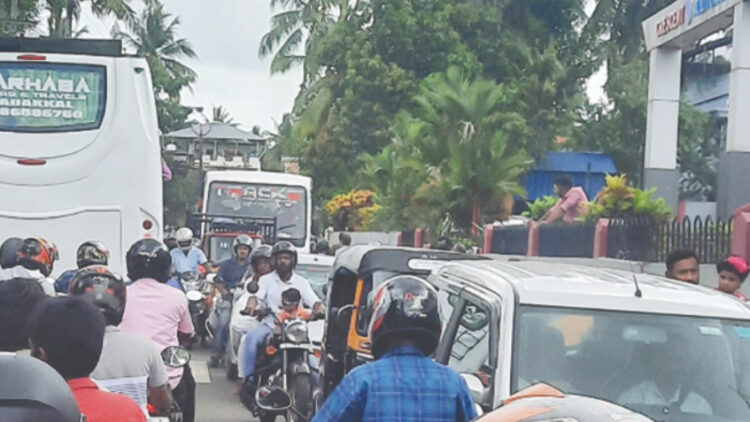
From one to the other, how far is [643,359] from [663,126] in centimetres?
1858

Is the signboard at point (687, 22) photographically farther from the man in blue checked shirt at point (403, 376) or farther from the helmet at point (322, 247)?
the man in blue checked shirt at point (403, 376)

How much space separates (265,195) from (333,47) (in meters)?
14.3

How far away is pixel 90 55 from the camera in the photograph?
14.5 meters

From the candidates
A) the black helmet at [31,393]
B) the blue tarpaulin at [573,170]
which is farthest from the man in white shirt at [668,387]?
the blue tarpaulin at [573,170]

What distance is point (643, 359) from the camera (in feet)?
18.8

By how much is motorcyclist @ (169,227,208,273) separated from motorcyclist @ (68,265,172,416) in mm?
11959

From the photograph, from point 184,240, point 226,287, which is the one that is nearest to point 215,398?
point 226,287

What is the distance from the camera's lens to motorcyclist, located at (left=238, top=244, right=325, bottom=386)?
10930mm

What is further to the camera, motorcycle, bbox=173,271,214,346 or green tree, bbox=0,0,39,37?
green tree, bbox=0,0,39,37

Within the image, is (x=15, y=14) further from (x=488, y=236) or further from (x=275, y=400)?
(x=275, y=400)

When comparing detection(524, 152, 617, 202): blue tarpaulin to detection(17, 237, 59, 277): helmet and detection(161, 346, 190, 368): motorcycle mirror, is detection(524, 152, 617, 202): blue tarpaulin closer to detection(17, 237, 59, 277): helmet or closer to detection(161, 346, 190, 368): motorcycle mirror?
detection(17, 237, 59, 277): helmet

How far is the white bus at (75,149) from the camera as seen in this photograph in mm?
14047

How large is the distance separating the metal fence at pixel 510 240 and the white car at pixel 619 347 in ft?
54.3

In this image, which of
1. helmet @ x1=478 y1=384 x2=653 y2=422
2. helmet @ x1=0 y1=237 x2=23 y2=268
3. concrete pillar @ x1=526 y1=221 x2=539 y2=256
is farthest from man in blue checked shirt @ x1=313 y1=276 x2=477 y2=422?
concrete pillar @ x1=526 y1=221 x2=539 y2=256
